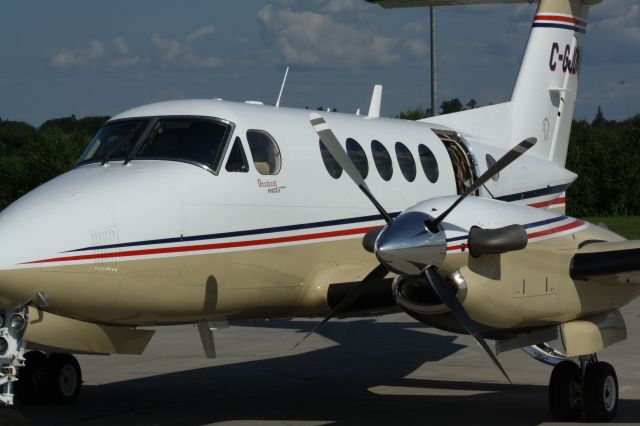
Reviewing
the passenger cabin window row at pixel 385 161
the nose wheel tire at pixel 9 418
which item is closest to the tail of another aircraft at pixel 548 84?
the passenger cabin window row at pixel 385 161

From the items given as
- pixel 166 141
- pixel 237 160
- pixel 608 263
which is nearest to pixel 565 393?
pixel 608 263

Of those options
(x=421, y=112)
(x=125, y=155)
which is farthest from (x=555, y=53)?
(x=421, y=112)

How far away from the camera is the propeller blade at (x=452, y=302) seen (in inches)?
359

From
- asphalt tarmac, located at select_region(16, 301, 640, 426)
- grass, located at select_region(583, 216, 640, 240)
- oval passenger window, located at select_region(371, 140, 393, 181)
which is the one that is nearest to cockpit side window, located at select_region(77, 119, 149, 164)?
oval passenger window, located at select_region(371, 140, 393, 181)

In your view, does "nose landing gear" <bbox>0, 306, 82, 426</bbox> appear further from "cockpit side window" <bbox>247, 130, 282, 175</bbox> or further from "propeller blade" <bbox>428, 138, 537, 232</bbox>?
"propeller blade" <bbox>428, 138, 537, 232</bbox>

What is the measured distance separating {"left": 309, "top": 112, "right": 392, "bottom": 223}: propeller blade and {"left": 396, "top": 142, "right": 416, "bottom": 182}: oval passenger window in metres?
1.55

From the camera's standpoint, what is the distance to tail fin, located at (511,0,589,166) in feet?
48.1

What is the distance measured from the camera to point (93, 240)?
8445mm

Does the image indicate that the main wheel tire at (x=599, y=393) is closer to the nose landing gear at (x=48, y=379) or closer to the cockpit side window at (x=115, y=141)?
the cockpit side window at (x=115, y=141)

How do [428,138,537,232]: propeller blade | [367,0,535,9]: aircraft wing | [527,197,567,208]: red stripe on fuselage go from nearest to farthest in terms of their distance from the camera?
[428,138,537,232]: propeller blade < [527,197,567,208]: red stripe on fuselage < [367,0,535,9]: aircraft wing

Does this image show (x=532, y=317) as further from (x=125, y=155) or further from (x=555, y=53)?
(x=555, y=53)

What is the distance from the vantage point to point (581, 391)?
35.2ft

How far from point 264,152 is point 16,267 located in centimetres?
288

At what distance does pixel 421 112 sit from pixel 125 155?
43152mm
